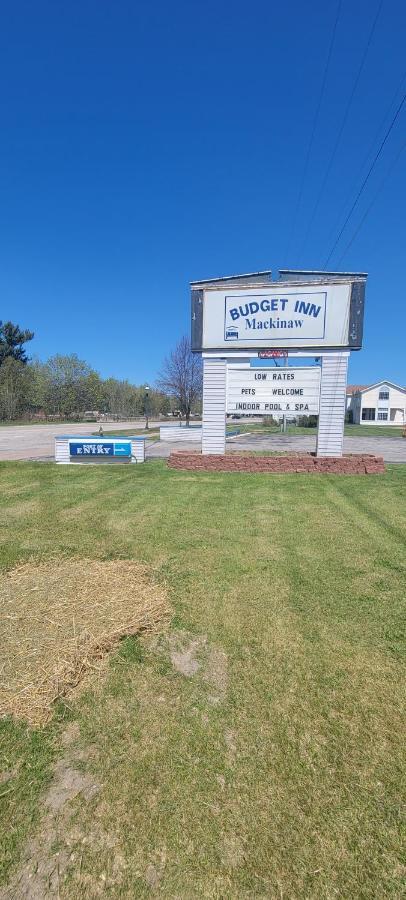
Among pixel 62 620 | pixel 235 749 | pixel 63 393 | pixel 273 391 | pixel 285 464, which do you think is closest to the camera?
pixel 235 749

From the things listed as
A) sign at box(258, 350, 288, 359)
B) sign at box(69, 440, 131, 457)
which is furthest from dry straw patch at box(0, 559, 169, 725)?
sign at box(258, 350, 288, 359)

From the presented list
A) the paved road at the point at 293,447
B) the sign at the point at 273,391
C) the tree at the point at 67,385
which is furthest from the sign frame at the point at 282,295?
the tree at the point at 67,385

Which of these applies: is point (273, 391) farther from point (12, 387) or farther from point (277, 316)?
point (12, 387)

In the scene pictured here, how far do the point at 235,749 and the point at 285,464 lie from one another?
831cm

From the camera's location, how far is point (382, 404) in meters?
50.9

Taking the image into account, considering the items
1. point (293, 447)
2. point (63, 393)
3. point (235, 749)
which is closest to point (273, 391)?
Result: point (293, 447)

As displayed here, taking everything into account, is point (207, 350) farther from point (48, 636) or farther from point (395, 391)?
point (395, 391)

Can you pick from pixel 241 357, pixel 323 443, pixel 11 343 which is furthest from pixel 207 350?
pixel 11 343

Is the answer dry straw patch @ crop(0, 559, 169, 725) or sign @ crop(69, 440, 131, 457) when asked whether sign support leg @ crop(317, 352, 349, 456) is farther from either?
dry straw patch @ crop(0, 559, 169, 725)

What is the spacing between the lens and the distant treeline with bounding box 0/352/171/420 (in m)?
50.7

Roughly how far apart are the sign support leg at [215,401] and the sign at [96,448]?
288 cm

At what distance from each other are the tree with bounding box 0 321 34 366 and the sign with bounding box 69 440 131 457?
49631 mm

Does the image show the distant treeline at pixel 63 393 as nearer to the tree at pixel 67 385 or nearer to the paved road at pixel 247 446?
the tree at pixel 67 385

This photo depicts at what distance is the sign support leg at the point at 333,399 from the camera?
9.85 metres
